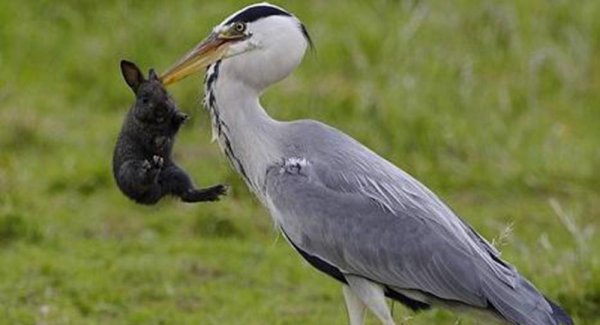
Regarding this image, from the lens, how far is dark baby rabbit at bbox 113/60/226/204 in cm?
605

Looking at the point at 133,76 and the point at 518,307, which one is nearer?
the point at 518,307

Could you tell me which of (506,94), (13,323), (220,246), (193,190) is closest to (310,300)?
(220,246)

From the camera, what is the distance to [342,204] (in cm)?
614

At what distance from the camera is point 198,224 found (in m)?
8.71

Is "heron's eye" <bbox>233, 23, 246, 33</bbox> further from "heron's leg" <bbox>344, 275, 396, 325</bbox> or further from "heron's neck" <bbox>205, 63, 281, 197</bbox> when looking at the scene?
"heron's leg" <bbox>344, 275, 396, 325</bbox>

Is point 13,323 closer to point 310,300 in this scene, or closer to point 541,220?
point 310,300

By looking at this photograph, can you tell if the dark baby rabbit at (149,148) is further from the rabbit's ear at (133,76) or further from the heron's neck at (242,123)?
the heron's neck at (242,123)

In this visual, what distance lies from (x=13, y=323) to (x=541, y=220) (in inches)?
119

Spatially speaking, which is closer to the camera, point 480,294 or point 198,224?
point 480,294

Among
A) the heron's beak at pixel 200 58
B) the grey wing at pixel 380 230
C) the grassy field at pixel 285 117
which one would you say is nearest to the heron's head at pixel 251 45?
the heron's beak at pixel 200 58

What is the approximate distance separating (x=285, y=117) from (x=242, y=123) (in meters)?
3.48

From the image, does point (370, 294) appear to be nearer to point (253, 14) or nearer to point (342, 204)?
point (342, 204)

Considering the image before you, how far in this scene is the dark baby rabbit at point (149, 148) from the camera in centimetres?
605

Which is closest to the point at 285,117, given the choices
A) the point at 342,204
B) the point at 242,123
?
the point at 242,123
